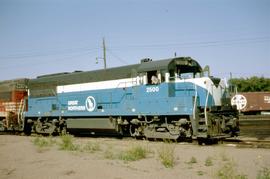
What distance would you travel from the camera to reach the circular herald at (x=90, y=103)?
16900 mm

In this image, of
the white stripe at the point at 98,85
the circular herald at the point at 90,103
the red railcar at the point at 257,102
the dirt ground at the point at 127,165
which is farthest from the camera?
the red railcar at the point at 257,102

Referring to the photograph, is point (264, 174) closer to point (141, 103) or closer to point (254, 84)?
point (141, 103)

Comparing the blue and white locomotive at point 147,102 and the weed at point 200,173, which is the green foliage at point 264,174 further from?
the blue and white locomotive at point 147,102

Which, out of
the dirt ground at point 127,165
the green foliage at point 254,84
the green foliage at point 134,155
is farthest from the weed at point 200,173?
the green foliage at point 254,84

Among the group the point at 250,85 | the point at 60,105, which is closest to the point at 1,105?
the point at 60,105

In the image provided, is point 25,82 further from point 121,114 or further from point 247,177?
point 247,177

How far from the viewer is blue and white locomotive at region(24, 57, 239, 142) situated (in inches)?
516

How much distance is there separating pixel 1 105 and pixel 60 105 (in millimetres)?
6538

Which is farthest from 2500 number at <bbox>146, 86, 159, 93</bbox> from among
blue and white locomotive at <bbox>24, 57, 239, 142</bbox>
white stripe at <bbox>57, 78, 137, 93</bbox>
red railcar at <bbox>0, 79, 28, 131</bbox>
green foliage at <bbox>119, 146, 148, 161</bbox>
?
red railcar at <bbox>0, 79, 28, 131</bbox>

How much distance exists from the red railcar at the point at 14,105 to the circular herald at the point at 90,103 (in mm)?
6049

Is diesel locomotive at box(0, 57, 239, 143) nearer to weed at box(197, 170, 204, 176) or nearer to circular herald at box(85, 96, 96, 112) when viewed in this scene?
circular herald at box(85, 96, 96, 112)

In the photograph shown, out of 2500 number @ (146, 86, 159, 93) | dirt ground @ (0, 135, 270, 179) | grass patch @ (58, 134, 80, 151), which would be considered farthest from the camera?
2500 number @ (146, 86, 159, 93)

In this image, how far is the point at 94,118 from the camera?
16.9 m

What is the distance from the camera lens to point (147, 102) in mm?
14398
